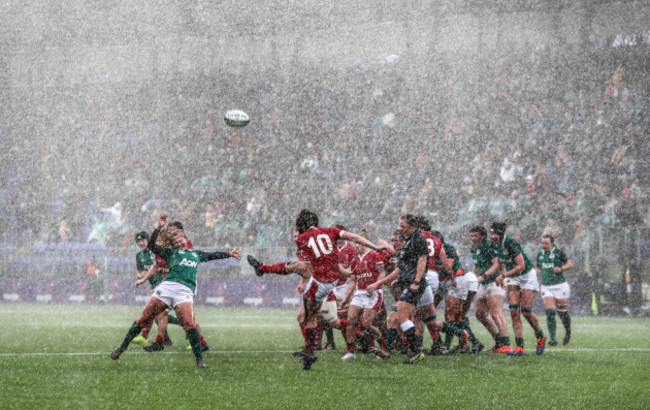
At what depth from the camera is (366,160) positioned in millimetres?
30297

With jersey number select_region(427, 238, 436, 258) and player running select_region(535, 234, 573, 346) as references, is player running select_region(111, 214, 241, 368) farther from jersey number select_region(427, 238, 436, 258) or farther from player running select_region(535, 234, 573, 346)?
player running select_region(535, 234, 573, 346)

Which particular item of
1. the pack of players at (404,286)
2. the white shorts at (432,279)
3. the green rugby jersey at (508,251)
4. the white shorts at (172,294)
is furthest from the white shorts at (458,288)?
the white shorts at (172,294)

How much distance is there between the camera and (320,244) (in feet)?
34.7

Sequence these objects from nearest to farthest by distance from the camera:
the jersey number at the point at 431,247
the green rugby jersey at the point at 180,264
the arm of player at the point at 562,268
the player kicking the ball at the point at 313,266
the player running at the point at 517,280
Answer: the player kicking the ball at the point at 313,266, the green rugby jersey at the point at 180,264, the jersey number at the point at 431,247, the player running at the point at 517,280, the arm of player at the point at 562,268

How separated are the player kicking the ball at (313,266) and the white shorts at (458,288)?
3.29m

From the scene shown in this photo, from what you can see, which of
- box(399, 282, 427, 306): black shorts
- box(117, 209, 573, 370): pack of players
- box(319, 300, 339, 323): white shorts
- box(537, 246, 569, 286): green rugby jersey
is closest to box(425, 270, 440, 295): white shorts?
box(117, 209, 573, 370): pack of players

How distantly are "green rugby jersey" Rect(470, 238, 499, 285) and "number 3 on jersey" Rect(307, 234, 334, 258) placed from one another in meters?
3.68

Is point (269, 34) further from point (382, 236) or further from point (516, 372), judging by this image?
point (516, 372)

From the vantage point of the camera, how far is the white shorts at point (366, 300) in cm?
1251

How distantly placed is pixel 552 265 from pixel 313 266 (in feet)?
23.3

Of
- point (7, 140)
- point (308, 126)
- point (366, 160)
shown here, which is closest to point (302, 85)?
point (308, 126)

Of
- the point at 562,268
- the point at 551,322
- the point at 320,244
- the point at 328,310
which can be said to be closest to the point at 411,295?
the point at 328,310

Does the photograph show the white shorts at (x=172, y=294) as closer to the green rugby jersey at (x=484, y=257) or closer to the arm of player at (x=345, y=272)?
the arm of player at (x=345, y=272)

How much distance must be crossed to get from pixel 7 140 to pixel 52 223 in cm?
771
